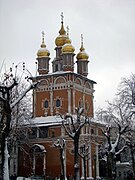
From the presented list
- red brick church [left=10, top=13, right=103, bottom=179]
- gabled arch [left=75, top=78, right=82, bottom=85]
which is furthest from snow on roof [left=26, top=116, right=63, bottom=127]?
gabled arch [left=75, top=78, right=82, bottom=85]

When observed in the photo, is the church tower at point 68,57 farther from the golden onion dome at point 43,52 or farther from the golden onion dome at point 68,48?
the golden onion dome at point 43,52

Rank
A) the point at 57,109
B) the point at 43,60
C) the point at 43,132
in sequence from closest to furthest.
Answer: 1. the point at 43,132
2. the point at 57,109
3. the point at 43,60

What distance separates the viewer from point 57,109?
5038 centimetres

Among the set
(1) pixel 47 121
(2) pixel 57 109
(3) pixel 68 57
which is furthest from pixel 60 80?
(1) pixel 47 121

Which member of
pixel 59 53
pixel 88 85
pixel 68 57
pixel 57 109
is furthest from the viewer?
pixel 59 53

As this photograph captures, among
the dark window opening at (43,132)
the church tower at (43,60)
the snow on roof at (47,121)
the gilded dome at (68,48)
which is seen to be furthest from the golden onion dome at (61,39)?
the dark window opening at (43,132)

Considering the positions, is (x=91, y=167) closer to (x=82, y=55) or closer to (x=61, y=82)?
(x=61, y=82)

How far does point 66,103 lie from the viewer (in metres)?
49.8

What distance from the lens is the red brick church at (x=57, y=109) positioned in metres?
46.5

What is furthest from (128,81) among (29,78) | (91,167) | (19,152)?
(19,152)

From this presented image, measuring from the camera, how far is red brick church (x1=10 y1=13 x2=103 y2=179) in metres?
46.5

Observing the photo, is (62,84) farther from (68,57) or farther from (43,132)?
(43,132)

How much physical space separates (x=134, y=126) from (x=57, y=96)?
18.2 metres

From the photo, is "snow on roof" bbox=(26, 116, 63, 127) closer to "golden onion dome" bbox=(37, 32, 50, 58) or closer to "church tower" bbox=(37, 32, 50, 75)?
A: "church tower" bbox=(37, 32, 50, 75)
